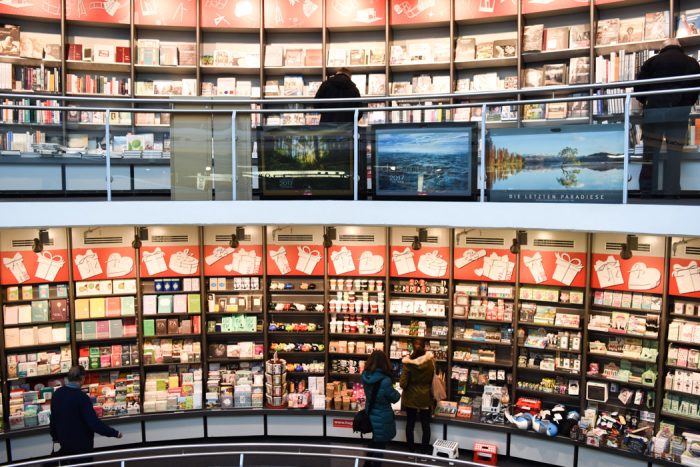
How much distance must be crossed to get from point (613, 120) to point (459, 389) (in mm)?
3960

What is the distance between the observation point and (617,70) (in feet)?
23.7

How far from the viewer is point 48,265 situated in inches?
275

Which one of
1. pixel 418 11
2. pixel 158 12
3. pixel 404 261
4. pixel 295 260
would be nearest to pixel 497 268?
pixel 404 261

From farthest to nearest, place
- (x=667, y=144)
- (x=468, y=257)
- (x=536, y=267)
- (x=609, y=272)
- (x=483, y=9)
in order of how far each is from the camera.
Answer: (x=483, y=9), (x=468, y=257), (x=536, y=267), (x=609, y=272), (x=667, y=144)

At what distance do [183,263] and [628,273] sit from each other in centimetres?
538

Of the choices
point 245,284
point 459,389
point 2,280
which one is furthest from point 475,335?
point 2,280

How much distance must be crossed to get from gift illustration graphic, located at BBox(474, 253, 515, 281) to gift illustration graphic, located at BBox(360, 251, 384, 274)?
4.09 feet

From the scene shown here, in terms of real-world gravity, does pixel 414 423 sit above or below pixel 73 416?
below

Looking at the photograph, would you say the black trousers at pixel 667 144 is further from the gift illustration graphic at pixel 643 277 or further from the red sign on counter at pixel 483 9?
the red sign on counter at pixel 483 9

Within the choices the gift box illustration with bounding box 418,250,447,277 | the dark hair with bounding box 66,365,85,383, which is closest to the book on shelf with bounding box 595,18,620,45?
the gift box illustration with bounding box 418,250,447,277

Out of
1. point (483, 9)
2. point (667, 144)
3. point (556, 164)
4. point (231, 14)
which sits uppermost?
point (231, 14)

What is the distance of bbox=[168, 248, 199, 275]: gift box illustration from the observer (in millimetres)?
7465

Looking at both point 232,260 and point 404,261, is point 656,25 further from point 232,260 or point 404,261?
point 232,260

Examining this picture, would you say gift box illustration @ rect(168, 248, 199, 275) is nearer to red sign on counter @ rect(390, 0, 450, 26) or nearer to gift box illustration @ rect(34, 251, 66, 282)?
gift box illustration @ rect(34, 251, 66, 282)
